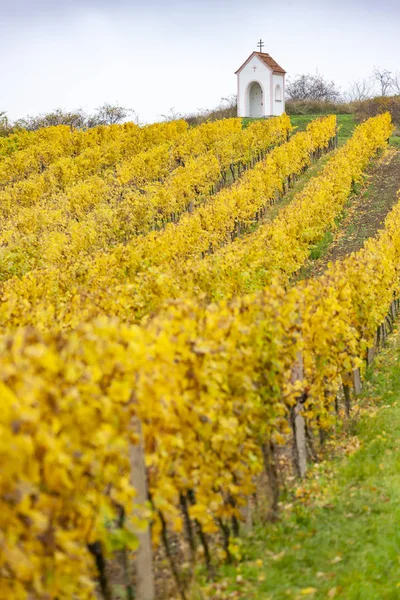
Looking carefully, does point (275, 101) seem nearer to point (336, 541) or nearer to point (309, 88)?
point (309, 88)

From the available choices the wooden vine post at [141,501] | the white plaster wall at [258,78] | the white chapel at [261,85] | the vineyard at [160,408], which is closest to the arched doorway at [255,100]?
the white chapel at [261,85]

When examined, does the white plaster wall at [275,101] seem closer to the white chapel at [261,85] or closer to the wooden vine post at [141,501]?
the white chapel at [261,85]

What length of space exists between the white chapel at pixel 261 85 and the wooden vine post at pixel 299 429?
50571 millimetres

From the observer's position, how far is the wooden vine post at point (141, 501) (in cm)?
477

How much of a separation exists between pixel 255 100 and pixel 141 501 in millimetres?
58242

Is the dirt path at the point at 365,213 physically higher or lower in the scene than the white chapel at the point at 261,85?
lower

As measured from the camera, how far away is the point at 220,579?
18.9 feet

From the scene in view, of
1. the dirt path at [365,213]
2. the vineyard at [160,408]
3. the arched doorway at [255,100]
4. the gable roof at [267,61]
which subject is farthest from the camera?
the arched doorway at [255,100]

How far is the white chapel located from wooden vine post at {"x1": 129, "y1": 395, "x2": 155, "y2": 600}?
176 feet

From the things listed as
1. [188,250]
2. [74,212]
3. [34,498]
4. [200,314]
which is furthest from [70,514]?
[74,212]

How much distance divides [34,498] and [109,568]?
2.77 m

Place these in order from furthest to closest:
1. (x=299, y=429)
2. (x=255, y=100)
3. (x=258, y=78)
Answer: (x=255, y=100), (x=258, y=78), (x=299, y=429)

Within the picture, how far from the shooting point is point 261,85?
55.5 meters

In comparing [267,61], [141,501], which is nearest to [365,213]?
[141,501]
